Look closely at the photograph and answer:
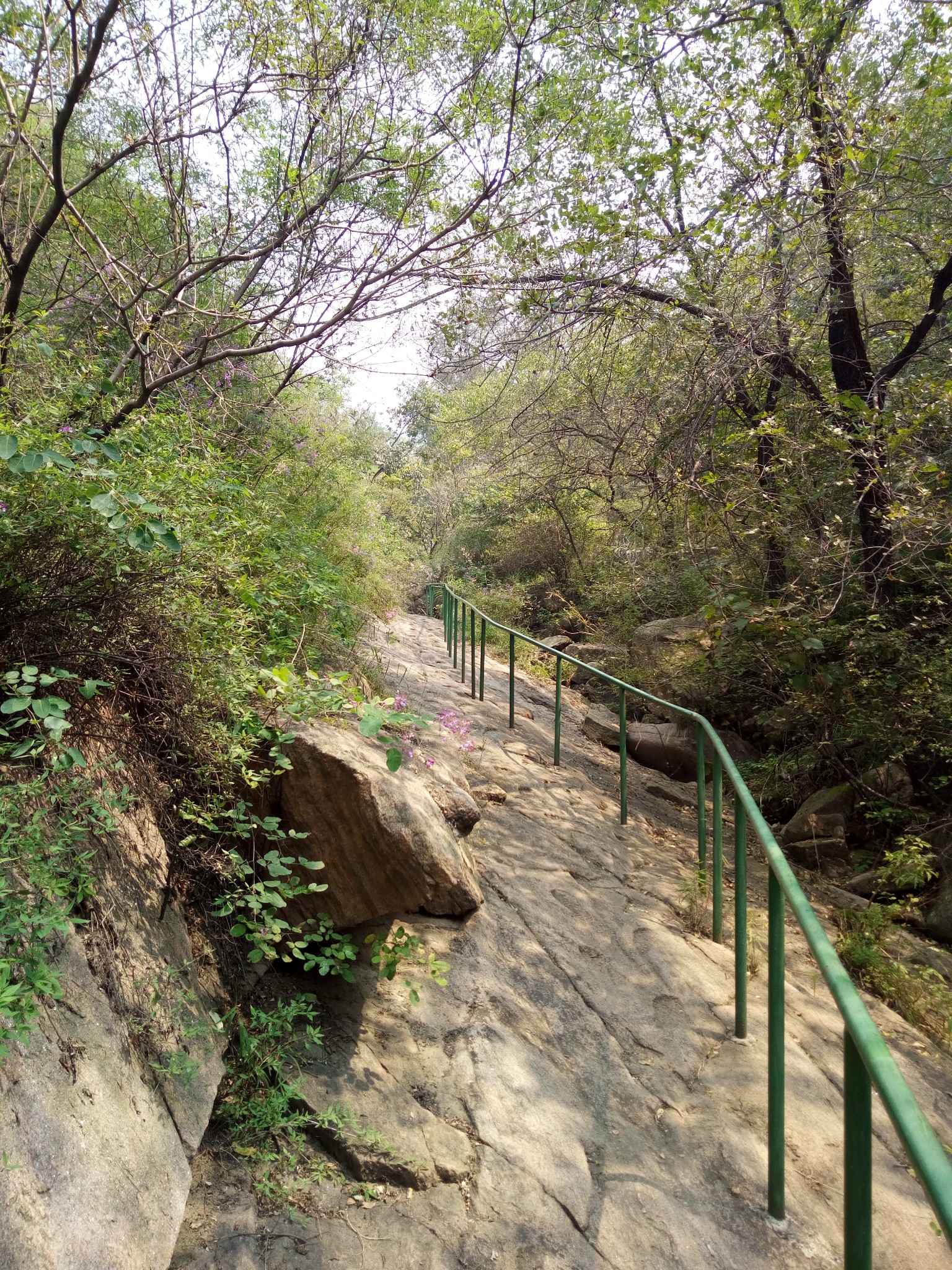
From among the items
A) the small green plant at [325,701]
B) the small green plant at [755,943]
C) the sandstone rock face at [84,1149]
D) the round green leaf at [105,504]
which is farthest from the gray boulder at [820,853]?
the round green leaf at [105,504]

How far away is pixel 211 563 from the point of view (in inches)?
110

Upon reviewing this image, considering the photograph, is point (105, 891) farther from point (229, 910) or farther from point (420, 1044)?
point (420, 1044)

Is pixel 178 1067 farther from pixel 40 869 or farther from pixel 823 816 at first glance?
pixel 823 816

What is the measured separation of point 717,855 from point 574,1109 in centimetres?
141

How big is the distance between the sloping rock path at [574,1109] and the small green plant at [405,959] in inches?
3.1

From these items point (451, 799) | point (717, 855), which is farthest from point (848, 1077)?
point (451, 799)

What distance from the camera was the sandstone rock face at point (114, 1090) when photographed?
1543 millimetres

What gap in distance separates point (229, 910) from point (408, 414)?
26669mm

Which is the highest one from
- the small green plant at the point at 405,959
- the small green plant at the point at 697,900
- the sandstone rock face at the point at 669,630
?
the sandstone rock face at the point at 669,630

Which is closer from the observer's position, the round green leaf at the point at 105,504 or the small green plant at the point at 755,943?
the round green leaf at the point at 105,504

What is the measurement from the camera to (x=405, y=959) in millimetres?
3096

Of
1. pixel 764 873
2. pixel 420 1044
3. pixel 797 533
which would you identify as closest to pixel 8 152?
pixel 420 1044

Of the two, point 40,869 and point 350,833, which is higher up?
point 40,869

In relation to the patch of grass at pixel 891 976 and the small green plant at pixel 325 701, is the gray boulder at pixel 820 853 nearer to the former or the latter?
the patch of grass at pixel 891 976
